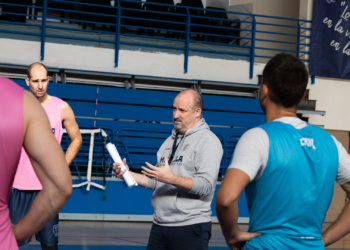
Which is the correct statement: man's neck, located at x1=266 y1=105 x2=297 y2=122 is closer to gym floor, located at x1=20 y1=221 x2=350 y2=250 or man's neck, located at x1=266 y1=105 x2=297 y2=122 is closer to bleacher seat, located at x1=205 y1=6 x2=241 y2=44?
gym floor, located at x1=20 y1=221 x2=350 y2=250

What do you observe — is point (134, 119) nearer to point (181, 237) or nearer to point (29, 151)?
point (181, 237)

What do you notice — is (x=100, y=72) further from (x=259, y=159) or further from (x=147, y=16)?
(x=259, y=159)

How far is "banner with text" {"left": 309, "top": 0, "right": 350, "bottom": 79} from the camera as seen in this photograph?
351 inches

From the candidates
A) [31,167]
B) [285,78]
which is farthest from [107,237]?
[285,78]

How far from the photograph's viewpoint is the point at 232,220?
1.44 metres

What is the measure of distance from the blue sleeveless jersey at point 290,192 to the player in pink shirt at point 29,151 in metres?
0.69

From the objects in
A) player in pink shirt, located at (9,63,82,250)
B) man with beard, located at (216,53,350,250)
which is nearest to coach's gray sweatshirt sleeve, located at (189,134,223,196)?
man with beard, located at (216,53,350,250)

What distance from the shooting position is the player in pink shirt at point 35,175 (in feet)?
9.91

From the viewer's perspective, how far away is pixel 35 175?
3.03 metres

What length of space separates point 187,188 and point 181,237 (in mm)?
309

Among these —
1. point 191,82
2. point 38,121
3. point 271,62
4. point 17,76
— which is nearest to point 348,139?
point 191,82

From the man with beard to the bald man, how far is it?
871 mm

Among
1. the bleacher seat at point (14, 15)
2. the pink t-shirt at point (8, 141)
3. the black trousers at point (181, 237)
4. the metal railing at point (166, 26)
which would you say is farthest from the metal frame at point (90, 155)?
the pink t-shirt at point (8, 141)

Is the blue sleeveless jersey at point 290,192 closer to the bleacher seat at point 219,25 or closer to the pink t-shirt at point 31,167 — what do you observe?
the pink t-shirt at point 31,167
